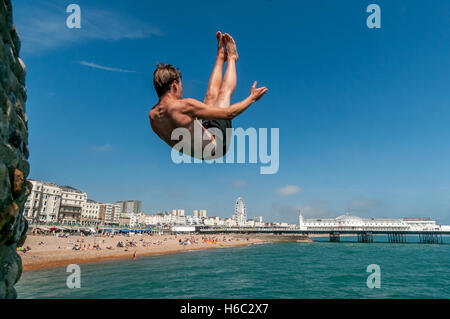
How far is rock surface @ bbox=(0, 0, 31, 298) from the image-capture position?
3.71m

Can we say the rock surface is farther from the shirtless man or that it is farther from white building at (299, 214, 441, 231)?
white building at (299, 214, 441, 231)

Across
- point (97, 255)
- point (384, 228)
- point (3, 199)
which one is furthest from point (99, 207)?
point (3, 199)

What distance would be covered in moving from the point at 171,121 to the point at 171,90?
43cm

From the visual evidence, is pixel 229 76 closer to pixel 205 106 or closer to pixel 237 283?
pixel 205 106

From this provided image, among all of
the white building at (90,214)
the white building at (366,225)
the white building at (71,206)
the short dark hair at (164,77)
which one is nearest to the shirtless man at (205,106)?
the short dark hair at (164,77)

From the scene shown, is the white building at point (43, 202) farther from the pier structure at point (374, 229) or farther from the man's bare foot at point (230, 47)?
the man's bare foot at point (230, 47)

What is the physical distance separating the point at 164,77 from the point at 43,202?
11731 centimetres

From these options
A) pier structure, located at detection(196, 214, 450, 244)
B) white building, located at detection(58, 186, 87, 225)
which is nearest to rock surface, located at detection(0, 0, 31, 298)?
white building, located at detection(58, 186, 87, 225)

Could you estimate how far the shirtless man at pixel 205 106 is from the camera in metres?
3.38

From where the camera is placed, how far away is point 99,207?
14588 centimetres

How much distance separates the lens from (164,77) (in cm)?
359

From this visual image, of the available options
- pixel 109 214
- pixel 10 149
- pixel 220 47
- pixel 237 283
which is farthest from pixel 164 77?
pixel 109 214

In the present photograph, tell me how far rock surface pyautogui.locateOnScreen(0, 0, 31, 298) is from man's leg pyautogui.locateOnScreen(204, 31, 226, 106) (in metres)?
2.80
